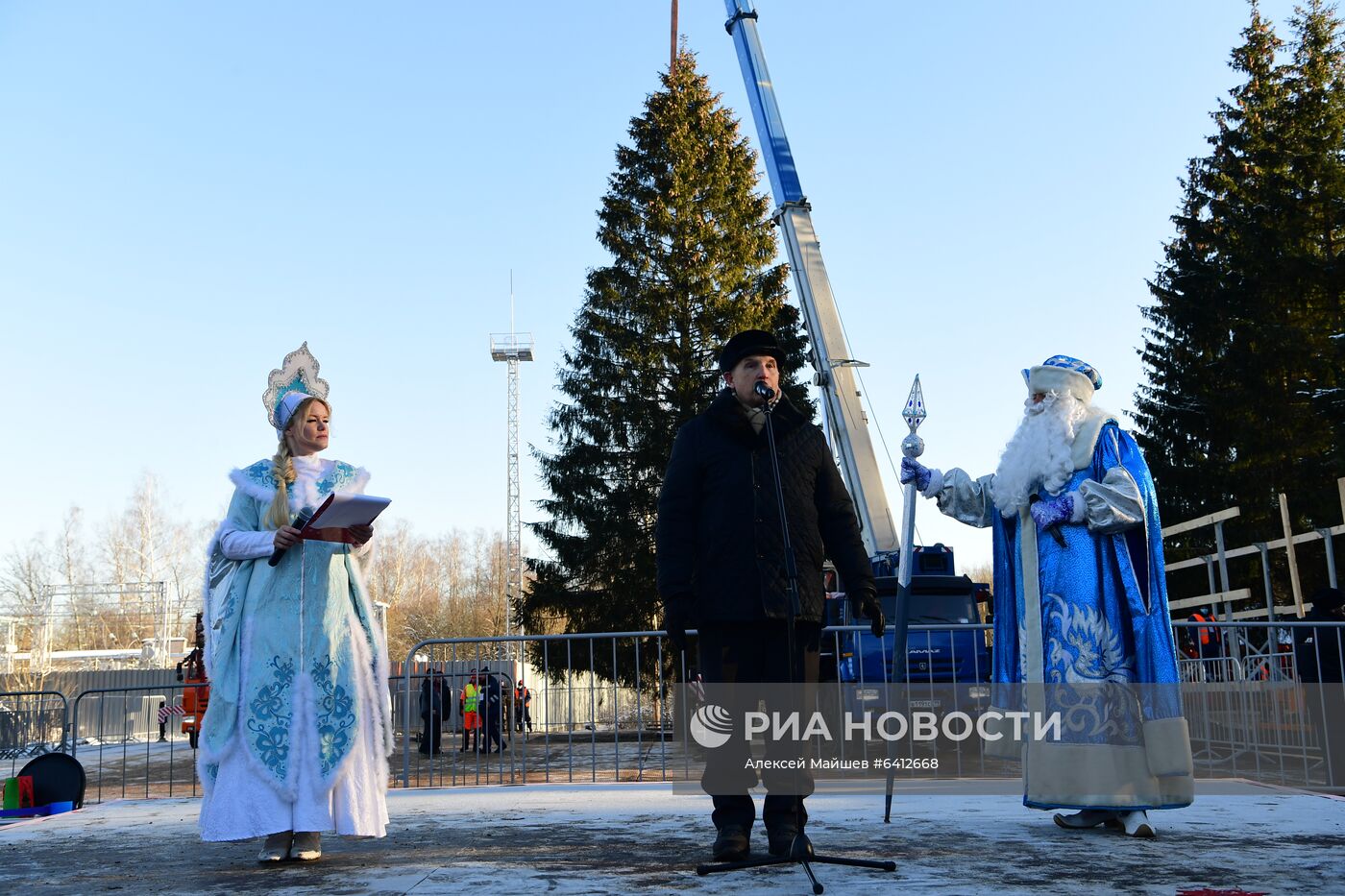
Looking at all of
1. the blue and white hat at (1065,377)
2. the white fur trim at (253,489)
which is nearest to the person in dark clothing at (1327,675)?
the blue and white hat at (1065,377)

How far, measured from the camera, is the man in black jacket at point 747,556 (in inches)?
162

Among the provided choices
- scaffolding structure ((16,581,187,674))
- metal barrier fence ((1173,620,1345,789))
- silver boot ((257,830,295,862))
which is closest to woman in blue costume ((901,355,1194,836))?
silver boot ((257,830,295,862))

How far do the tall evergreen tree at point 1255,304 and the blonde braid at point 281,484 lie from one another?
864 inches

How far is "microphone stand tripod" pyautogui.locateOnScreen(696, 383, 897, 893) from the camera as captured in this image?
12.0 feet

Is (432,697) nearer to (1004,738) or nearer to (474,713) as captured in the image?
(474,713)

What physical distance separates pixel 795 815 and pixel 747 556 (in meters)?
0.88

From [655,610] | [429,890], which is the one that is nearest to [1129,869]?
[429,890]

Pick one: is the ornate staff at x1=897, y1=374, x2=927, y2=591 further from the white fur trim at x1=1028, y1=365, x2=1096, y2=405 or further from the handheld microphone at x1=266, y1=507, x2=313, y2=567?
the handheld microphone at x1=266, y1=507, x2=313, y2=567

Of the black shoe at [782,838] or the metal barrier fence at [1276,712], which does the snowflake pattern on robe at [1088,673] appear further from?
the metal barrier fence at [1276,712]

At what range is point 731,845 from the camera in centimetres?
396

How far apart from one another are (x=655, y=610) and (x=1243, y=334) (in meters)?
13.4

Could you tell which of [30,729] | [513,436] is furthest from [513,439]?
[30,729]

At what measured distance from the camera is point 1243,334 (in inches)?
996

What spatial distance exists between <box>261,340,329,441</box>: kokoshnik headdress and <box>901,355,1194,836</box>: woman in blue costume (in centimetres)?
248
